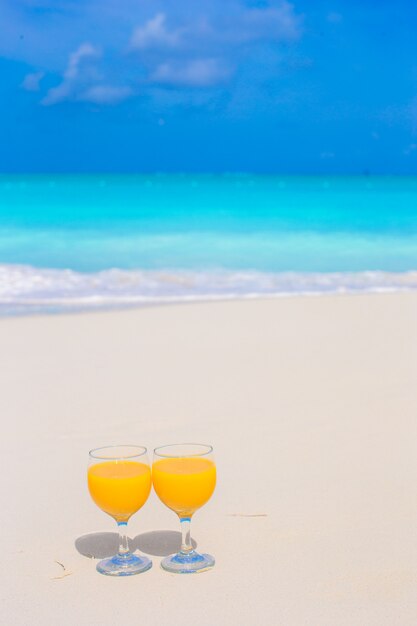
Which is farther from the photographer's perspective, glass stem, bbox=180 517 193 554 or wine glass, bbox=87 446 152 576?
glass stem, bbox=180 517 193 554

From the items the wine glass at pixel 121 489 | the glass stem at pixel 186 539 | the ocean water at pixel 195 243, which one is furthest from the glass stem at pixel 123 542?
the ocean water at pixel 195 243

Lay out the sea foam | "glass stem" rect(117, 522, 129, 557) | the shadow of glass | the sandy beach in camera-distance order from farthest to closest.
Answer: the sea foam → the shadow of glass → "glass stem" rect(117, 522, 129, 557) → the sandy beach

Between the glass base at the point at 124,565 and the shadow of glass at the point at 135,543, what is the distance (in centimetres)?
8

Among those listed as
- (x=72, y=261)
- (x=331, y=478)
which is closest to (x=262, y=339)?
(x=331, y=478)

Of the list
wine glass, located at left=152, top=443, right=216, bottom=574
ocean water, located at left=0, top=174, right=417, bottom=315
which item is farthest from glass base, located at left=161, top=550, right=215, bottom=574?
ocean water, located at left=0, top=174, right=417, bottom=315

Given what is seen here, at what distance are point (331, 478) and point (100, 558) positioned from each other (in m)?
0.84

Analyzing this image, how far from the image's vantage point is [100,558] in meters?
2.11

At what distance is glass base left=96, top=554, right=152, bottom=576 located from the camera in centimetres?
200

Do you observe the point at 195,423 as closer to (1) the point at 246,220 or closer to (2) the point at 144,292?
(2) the point at 144,292

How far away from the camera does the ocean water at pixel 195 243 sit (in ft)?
31.3

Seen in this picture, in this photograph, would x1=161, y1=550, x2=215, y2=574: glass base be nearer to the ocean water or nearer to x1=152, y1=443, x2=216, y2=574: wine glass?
x1=152, y1=443, x2=216, y2=574: wine glass

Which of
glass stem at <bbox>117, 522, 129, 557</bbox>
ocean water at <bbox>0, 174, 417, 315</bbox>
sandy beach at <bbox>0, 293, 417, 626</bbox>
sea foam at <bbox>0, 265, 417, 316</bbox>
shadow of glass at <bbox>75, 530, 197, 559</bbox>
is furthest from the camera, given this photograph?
ocean water at <bbox>0, 174, 417, 315</bbox>

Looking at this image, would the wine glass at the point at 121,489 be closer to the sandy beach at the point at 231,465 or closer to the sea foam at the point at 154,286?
the sandy beach at the point at 231,465

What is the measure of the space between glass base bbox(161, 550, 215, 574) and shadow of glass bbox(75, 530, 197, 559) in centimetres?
8
